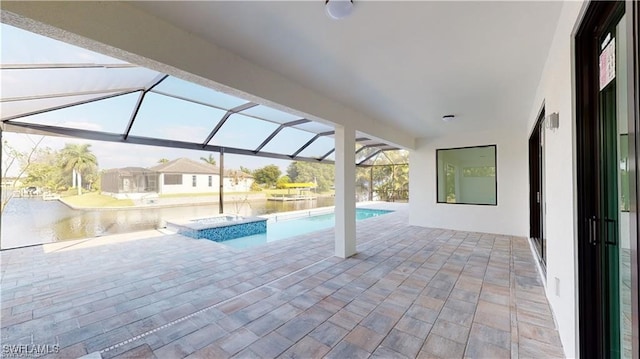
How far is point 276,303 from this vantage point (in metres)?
2.58

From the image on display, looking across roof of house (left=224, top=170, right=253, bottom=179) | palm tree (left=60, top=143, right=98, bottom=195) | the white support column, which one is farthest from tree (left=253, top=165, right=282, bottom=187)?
the white support column

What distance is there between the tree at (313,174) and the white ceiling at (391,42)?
831cm

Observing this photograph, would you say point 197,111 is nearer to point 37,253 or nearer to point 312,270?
point 37,253

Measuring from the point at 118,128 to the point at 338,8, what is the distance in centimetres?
546

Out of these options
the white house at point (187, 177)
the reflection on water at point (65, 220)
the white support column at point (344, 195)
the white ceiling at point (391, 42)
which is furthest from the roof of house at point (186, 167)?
the white ceiling at point (391, 42)

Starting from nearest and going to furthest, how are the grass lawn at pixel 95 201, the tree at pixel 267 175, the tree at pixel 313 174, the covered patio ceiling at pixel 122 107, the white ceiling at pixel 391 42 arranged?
1. the white ceiling at pixel 391 42
2. the covered patio ceiling at pixel 122 107
3. the grass lawn at pixel 95 201
4. the tree at pixel 267 175
5. the tree at pixel 313 174

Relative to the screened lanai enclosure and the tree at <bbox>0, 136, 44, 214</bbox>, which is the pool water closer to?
the screened lanai enclosure

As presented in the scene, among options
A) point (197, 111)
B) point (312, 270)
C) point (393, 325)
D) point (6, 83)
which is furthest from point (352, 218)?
point (6, 83)

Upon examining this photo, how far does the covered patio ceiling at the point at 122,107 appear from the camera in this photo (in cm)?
266

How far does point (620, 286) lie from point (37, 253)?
23.6ft

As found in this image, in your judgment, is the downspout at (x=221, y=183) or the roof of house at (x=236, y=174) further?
the roof of house at (x=236, y=174)

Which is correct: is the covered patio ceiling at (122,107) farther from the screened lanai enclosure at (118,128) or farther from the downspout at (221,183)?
the downspout at (221,183)

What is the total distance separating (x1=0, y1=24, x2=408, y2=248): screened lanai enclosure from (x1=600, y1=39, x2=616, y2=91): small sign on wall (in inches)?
108

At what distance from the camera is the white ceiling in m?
1.83
